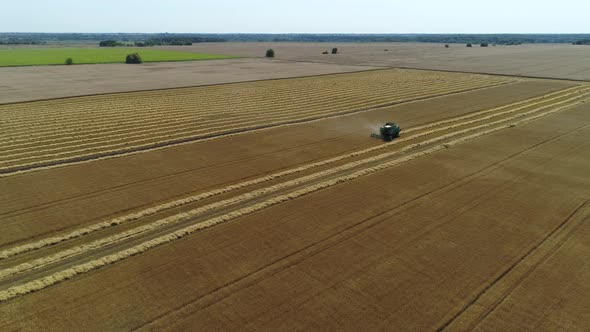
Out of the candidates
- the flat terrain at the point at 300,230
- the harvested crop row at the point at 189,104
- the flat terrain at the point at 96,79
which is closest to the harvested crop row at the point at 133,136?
the flat terrain at the point at 300,230

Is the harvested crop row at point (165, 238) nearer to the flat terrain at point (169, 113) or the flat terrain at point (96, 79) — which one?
the flat terrain at point (169, 113)

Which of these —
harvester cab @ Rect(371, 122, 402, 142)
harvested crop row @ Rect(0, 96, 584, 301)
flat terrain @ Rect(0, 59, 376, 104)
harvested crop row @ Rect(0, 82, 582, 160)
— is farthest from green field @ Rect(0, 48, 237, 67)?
harvested crop row @ Rect(0, 96, 584, 301)

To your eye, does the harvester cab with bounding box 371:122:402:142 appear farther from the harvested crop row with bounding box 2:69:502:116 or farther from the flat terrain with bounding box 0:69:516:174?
the harvested crop row with bounding box 2:69:502:116

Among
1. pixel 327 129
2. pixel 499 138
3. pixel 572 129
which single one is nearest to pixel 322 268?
pixel 327 129

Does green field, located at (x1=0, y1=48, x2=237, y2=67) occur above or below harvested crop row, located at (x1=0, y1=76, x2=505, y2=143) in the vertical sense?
above

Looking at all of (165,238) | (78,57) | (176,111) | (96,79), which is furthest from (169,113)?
(78,57)

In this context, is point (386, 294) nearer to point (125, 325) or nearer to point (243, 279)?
point (243, 279)
